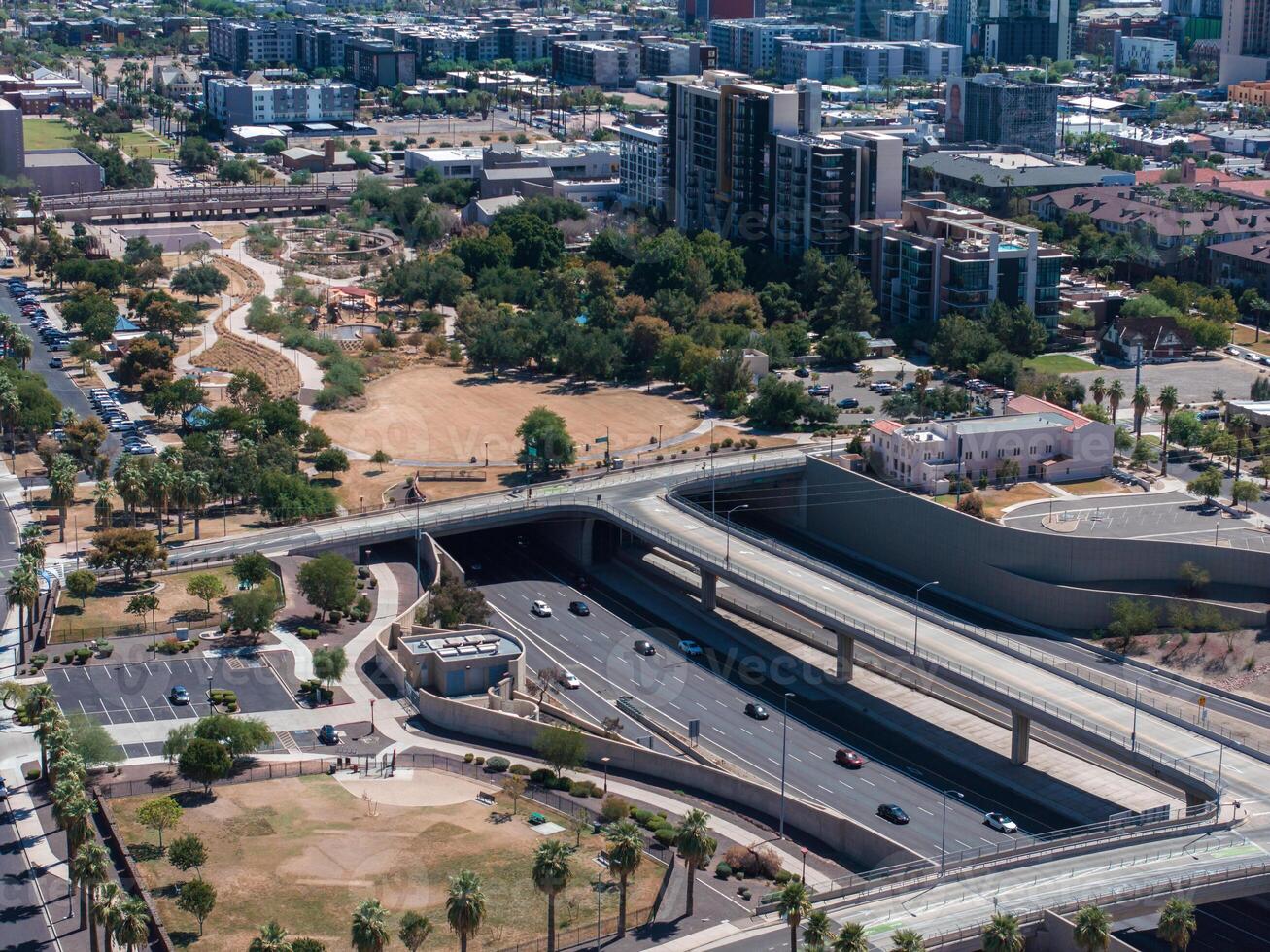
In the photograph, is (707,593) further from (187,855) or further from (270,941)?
(270,941)

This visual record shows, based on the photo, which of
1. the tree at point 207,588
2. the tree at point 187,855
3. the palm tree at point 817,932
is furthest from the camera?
the tree at point 207,588

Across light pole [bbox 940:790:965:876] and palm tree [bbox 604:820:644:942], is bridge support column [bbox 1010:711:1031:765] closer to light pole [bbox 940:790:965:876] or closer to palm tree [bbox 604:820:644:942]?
light pole [bbox 940:790:965:876]

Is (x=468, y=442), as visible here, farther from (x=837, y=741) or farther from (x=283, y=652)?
(x=837, y=741)

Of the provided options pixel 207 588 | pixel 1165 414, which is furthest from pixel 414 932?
pixel 1165 414

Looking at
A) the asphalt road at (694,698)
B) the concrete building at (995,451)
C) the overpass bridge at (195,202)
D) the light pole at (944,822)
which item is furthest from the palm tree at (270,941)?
the overpass bridge at (195,202)

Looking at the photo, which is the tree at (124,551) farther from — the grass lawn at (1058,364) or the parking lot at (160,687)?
the grass lawn at (1058,364)

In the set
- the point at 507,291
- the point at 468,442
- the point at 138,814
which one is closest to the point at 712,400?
the point at 468,442

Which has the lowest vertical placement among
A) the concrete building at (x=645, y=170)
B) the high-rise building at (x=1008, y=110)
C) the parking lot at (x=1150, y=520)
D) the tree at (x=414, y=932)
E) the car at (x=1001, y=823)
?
the car at (x=1001, y=823)
